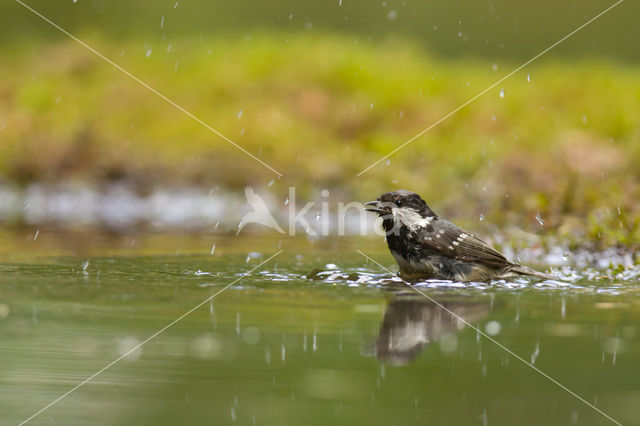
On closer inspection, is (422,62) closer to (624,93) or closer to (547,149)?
(624,93)

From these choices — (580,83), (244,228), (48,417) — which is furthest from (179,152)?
(48,417)

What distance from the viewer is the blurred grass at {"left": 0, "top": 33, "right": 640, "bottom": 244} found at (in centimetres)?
1271

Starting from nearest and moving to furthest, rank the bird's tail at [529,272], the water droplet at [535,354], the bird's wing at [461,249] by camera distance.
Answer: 1. the water droplet at [535,354]
2. the bird's tail at [529,272]
3. the bird's wing at [461,249]

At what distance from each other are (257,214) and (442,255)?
5.88 metres

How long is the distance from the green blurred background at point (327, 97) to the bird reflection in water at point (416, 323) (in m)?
4.85

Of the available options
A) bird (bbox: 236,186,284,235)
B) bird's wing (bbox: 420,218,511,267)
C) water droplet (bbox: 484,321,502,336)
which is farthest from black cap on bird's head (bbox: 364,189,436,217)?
bird (bbox: 236,186,284,235)

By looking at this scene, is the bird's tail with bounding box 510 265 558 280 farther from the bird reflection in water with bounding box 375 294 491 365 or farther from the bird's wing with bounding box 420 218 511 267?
the bird reflection in water with bounding box 375 294 491 365

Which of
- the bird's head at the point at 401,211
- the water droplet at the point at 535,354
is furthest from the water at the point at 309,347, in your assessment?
the bird's head at the point at 401,211

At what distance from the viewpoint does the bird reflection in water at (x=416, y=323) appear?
12.3 ft

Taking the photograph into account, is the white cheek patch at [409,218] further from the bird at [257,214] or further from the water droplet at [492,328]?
the bird at [257,214]

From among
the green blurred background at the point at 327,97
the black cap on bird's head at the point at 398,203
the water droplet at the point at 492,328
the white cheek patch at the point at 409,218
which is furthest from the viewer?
the green blurred background at the point at 327,97

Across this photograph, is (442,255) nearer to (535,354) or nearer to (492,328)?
(492,328)

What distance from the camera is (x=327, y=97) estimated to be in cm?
1661

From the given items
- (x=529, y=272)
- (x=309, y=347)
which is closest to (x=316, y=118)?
(x=529, y=272)
